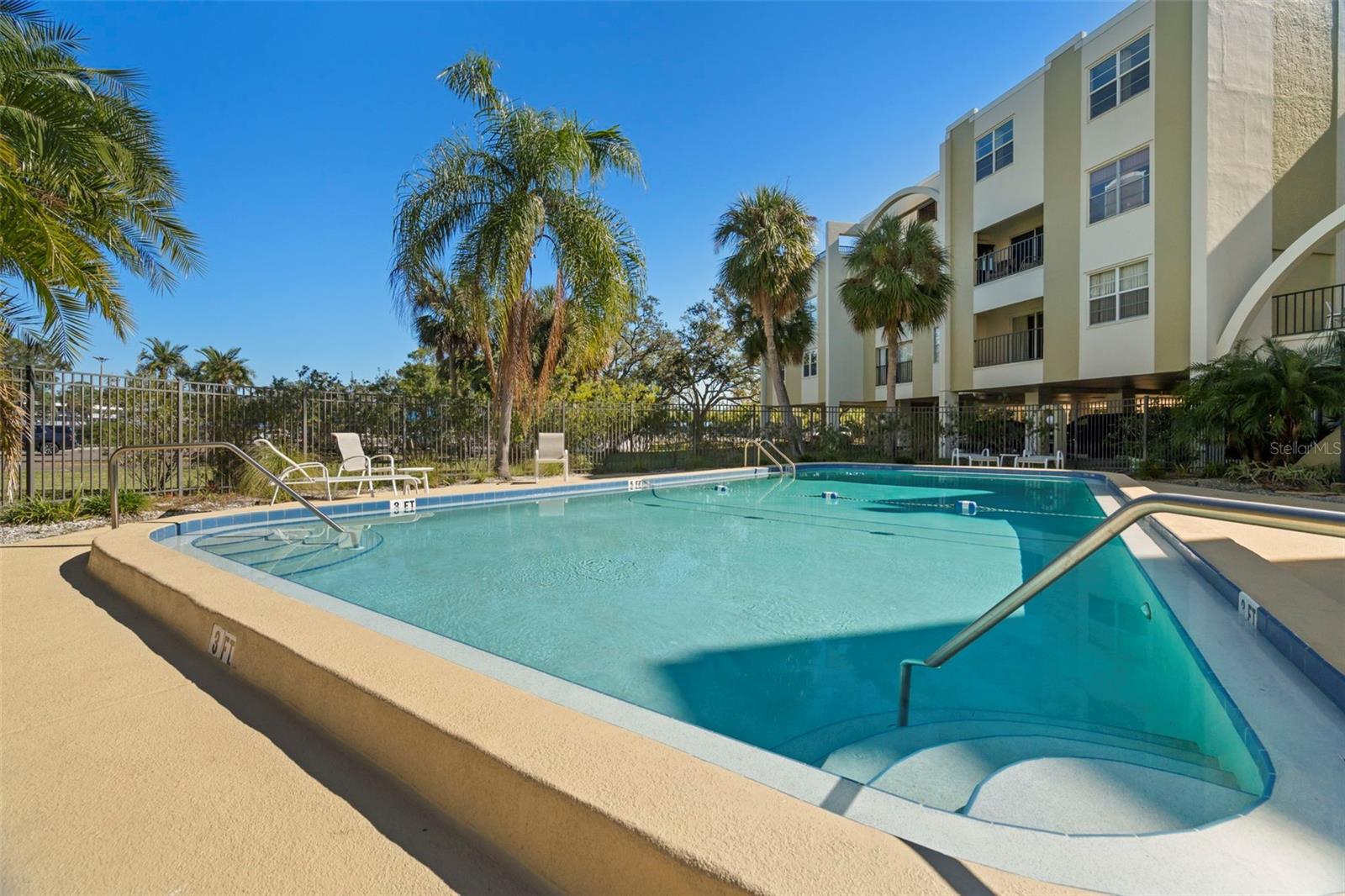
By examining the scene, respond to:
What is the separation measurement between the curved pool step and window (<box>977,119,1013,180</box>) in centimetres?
2196

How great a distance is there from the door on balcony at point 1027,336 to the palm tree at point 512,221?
→ 13.8 m

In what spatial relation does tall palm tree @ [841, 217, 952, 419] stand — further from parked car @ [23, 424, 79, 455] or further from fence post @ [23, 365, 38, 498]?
fence post @ [23, 365, 38, 498]

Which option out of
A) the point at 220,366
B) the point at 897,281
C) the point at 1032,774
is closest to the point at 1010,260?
the point at 897,281

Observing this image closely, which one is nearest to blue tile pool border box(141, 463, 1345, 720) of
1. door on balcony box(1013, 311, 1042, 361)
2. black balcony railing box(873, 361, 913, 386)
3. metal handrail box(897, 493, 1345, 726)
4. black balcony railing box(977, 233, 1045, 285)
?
metal handrail box(897, 493, 1345, 726)

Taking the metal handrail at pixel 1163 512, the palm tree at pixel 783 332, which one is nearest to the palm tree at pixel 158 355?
the palm tree at pixel 783 332

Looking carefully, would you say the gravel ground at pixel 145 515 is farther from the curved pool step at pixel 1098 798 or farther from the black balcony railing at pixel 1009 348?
the black balcony railing at pixel 1009 348

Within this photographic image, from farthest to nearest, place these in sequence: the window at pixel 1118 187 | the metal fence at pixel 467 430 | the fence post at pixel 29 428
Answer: the window at pixel 1118 187, the metal fence at pixel 467 430, the fence post at pixel 29 428

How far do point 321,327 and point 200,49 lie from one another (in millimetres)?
13521

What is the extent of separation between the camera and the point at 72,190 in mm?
7898

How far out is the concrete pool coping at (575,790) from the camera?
4.53 feet

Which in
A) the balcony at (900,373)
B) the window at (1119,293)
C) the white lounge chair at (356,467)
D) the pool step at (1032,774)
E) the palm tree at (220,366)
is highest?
the palm tree at (220,366)

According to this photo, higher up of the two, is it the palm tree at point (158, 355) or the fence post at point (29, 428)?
the palm tree at point (158, 355)

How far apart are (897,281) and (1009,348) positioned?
549cm

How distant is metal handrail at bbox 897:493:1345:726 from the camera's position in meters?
1.77
